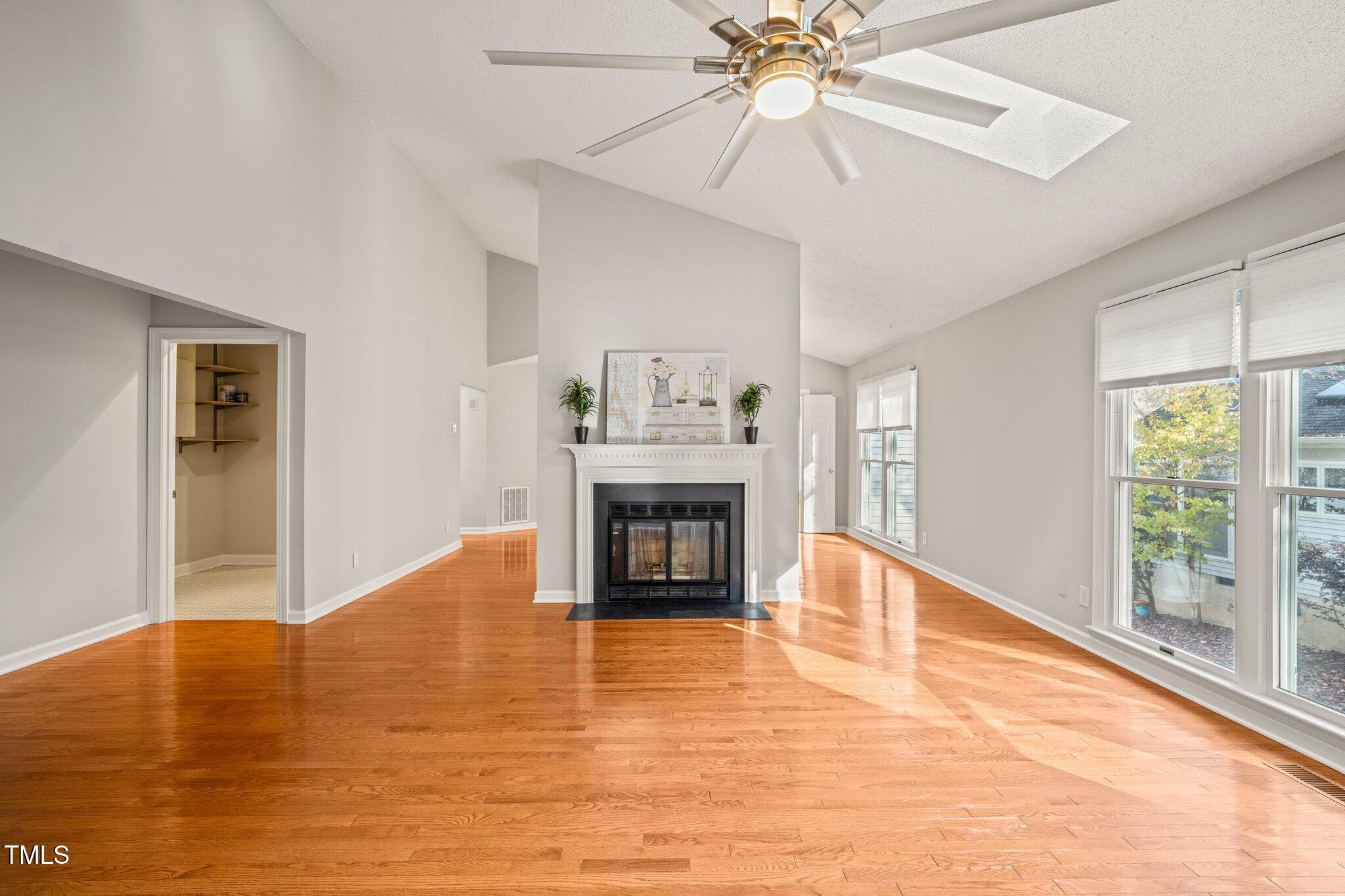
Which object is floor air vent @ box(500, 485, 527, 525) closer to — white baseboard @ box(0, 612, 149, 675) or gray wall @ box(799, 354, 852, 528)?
gray wall @ box(799, 354, 852, 528)

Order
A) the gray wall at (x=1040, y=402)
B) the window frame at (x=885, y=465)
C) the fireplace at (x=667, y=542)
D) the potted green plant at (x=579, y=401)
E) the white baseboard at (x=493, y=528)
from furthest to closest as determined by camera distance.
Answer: the white baseboard at (x=493, y=528), the window frame at (x=885, y=465), the fireplace at (x=667, y=542), the potted green plant at (x=579, y=401), the gray wall at (x=1040, y=402)

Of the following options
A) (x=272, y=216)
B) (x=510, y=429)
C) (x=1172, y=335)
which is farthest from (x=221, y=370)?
(x=1172, y=335)

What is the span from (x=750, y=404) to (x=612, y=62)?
3372 millimetres

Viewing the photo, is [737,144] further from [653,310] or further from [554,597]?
[554,597]

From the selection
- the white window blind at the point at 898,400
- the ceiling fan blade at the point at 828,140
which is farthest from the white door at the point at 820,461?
the ceiling fan blade at the point at 828,140

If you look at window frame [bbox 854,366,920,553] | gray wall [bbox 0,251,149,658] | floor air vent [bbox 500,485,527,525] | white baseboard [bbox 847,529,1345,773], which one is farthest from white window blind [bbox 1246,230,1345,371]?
floor air vent [bbox 500,485,527,525]

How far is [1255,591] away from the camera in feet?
9.44

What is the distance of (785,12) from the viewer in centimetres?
178

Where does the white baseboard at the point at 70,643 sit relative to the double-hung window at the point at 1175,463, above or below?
below

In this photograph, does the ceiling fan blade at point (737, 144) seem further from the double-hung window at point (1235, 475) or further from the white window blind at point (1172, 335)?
the white window blind at point (1172, 335)

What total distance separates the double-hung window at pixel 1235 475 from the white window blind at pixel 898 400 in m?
3.11

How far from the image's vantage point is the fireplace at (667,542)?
16.9ft

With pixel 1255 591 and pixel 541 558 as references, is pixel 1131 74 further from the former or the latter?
pixel 541 558

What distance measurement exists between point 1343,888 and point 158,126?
17.8 ft
